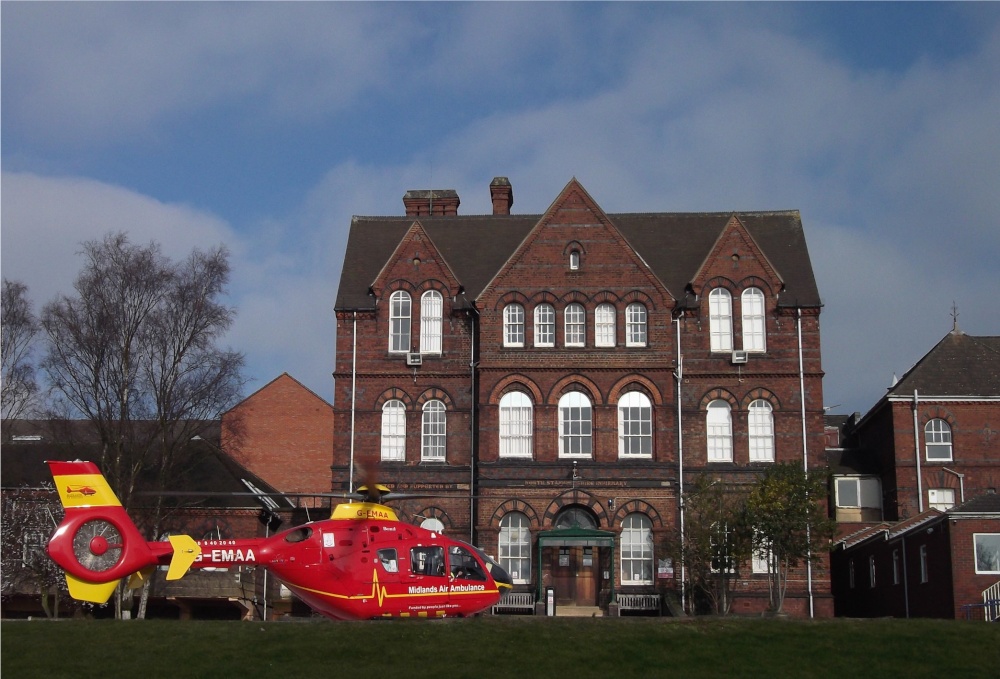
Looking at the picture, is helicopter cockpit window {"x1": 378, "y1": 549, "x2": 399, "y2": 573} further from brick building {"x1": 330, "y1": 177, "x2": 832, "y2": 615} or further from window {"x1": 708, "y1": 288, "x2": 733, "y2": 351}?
window {"x1": 708, "y1": 288, "x2": 733, "y2": 351}

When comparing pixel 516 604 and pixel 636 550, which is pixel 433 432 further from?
pixel 636 550

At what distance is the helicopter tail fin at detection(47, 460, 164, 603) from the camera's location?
26.6 metres

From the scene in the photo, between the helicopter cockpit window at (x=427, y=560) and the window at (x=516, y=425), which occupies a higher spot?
the window at (x=516, y=425)

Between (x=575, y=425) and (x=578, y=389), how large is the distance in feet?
4.23

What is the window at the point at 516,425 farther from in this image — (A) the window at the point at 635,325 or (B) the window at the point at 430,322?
(A) the window at the point at 635,325

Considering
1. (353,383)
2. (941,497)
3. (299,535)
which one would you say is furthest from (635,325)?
(299,535)

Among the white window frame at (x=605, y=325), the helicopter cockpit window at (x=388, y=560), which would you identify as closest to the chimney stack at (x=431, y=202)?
the white window frame at (x=605, y=325)

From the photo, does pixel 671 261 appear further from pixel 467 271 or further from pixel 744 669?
pixel 744 669

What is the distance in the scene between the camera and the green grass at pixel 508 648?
2469cm

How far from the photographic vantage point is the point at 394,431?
44844 millimetres

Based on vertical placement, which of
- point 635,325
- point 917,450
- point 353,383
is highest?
point 635,325

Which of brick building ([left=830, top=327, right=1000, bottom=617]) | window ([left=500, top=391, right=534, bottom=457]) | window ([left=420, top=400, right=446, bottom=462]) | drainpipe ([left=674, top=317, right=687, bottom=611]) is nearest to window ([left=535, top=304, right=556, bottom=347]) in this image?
window ([left=500, top=391, right=534, bottom=457])

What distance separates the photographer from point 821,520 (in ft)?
125

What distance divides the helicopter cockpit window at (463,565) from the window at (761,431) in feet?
50.9
